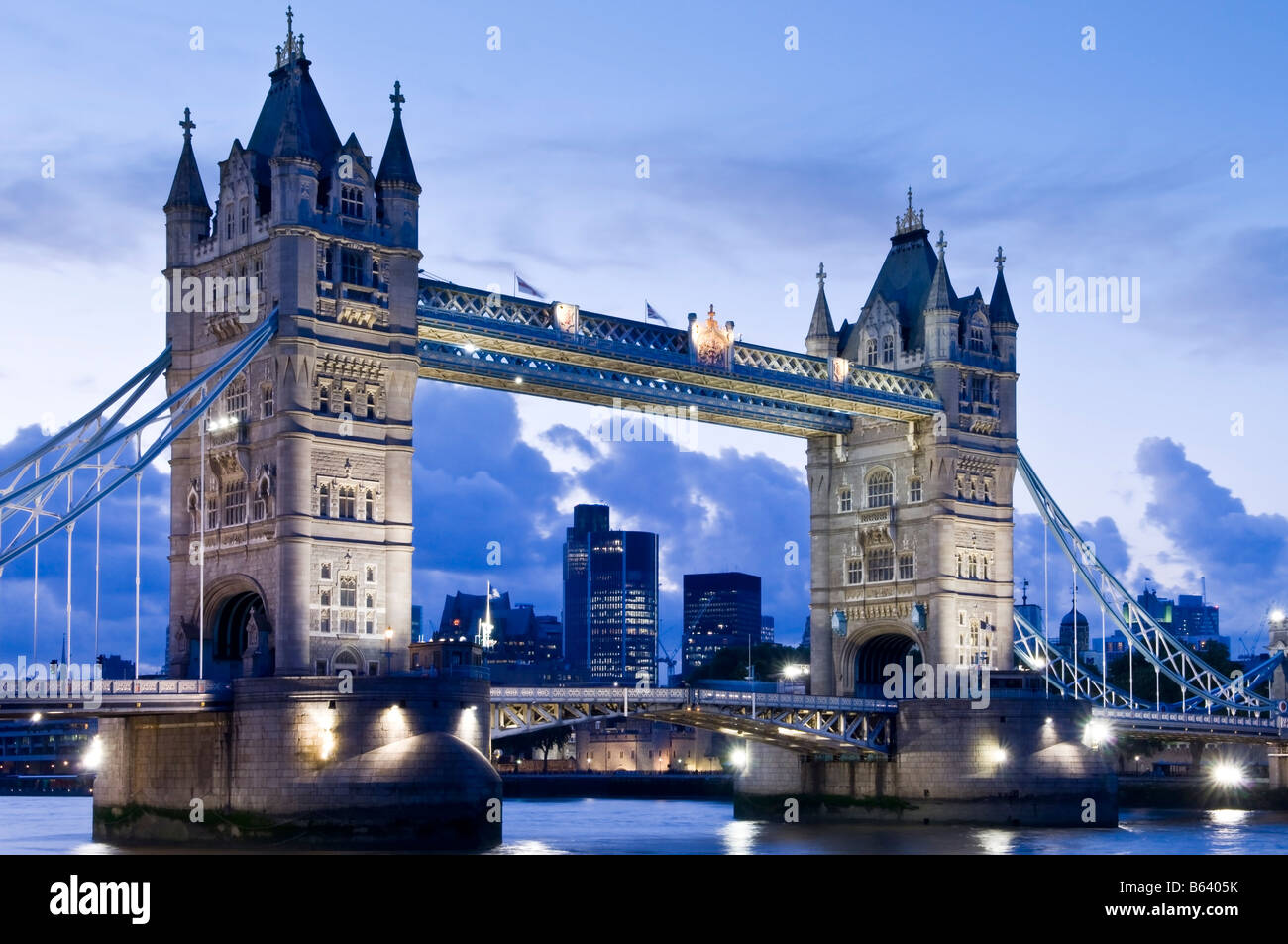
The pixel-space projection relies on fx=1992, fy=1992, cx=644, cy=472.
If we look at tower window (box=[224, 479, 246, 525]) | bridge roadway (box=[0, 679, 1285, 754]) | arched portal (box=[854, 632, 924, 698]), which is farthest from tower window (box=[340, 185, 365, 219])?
arched portal (box=[854, 632, 924, 698])

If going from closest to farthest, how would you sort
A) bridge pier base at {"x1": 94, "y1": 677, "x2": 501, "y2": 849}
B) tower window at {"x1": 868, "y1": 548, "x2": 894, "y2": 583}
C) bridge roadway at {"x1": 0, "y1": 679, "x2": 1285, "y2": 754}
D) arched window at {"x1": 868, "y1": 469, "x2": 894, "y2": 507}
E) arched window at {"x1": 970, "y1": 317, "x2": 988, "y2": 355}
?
bridge roadway at {"x1": 0, "y1": 679, "x2": 1285, "y2": 754} < bridge pier base at {"x1": 94, "y1": 677, "x2": 501, "y2": 849} < tower window at {"x1": 868, "y1": 548, "x2": 894, "y2": 583} < arched window at {"x1": 868, "y1": 469, "x2": 894, "y2": 507} < arched window at {"x1": 970, "y1": 317, "x2": 988, "y2": 355}

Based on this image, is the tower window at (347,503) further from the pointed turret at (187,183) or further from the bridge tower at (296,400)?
the pointed turret at (187,183)

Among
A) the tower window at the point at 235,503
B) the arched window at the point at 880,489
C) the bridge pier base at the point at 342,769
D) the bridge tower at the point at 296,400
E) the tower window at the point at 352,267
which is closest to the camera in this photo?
the bridge pier base at the point at 342,769

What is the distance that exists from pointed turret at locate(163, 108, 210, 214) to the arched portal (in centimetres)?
3876

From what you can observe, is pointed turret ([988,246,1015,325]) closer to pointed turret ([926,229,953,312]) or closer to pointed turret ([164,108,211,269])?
pointed turret ([926,229,953,312])

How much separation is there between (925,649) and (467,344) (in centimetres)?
2859

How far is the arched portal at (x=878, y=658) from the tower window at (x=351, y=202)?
118 feet

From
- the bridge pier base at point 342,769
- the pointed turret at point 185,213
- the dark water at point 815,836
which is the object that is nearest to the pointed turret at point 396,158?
the pointed turret at point 185,213

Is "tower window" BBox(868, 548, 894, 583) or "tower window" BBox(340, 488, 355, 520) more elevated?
"tower window" BBox(340, 488, 355, 520)

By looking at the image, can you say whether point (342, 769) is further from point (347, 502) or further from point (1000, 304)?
point (1000, 304)

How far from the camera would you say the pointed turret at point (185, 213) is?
7356 cm

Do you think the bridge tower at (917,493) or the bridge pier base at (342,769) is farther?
the bridge tower at (917,493)

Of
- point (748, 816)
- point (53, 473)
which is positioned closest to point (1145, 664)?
point (748, 816)

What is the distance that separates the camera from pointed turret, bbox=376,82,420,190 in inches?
2825
